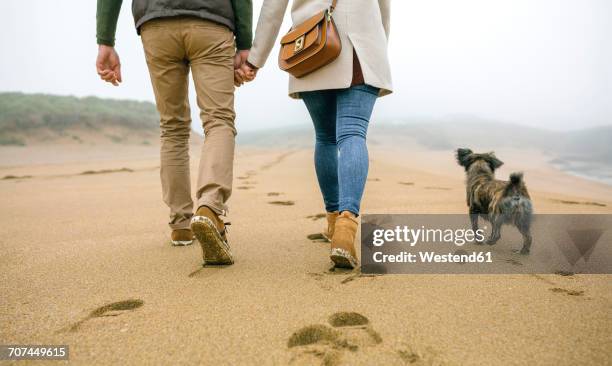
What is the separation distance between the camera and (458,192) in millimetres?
4531

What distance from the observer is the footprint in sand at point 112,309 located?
131cm

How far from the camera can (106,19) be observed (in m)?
2.02

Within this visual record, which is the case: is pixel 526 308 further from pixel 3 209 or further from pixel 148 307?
pixel 3 209

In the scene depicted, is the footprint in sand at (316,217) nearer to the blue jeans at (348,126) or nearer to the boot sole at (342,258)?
the blue jeans at (348,126)

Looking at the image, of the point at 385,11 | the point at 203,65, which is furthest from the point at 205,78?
the point at 385,11

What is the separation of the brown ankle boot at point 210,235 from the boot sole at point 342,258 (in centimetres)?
48

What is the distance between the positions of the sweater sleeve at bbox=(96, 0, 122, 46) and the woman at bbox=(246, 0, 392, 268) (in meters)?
0.70

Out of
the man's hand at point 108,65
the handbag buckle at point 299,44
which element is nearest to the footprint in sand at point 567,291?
the handbag buckle at point 299,44

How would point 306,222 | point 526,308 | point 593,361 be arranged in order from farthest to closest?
point 306,222
point 526,308
point 593,361

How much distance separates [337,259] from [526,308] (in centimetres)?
69

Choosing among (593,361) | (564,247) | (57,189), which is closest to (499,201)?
(564,247)

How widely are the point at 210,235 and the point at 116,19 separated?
1.22 meters
